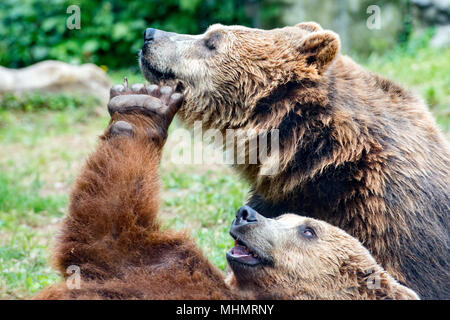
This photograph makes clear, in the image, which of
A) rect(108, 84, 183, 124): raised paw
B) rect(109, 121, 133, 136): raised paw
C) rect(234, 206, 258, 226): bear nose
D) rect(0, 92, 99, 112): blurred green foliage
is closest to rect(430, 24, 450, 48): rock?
rect(0, 92, 99, 112): blurred green foliage

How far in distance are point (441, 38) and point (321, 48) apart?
11.5 metres

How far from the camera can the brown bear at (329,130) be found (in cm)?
448

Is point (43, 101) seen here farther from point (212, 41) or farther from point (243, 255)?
point (243, 255)

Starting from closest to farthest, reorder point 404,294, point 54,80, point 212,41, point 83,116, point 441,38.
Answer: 1. point 404,294
2. point 212,41
3. point 83,116
4. point 54,80
5. point 441,38

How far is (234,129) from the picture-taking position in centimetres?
505

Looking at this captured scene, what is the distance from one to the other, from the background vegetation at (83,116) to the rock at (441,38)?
28 centimetres

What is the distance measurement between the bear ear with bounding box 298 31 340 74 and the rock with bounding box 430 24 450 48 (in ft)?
35.7

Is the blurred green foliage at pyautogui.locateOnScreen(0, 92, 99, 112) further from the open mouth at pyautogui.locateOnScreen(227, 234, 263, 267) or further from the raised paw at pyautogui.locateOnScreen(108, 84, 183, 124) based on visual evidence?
the open mouth at pyautogui.locateOnScreen(227, 234, 263, 267)

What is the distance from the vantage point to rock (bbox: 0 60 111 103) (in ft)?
44.2

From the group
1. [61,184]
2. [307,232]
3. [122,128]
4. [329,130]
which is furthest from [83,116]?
[307,232]

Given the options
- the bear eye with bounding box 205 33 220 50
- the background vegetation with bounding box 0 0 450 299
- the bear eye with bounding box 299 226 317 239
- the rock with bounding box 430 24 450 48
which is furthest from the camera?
the rock with bounding box 430 24 450 48

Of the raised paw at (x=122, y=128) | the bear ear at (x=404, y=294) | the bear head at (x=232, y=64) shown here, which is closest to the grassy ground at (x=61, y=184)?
the raised paw at (x=122, y=128)

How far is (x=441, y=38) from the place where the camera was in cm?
1514

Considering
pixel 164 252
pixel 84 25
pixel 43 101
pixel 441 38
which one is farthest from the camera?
pixel 84 25
